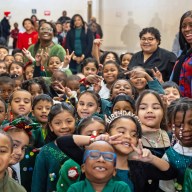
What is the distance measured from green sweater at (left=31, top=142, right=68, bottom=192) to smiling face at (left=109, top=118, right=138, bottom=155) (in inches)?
24.3

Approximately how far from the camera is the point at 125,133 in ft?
10.0

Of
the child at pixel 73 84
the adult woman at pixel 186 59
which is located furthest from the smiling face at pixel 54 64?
the adult woman at pixel 186 59

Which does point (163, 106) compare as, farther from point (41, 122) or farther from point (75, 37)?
point (75, 37)

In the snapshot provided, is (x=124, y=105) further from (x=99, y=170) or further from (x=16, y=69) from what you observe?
(x=16, y=69)

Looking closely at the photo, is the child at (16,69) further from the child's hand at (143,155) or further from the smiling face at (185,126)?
the child's hand at (143,155)

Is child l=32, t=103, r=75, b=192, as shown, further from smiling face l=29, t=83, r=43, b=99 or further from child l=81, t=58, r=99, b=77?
child l=81, t=58, r=99, b=77

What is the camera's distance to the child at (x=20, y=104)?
15.2 feet

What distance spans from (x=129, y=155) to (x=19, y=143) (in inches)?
38.2

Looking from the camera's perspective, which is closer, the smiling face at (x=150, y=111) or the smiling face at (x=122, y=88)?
the smiling face at (x=150, y=111)

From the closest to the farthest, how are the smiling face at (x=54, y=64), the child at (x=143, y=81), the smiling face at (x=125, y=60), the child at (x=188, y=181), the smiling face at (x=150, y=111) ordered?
the child at (x=188, y=181)
the smiling face at (x=150, y=111)
the child at (x=143, y=81)
the smiling face at (x=54, y=64)
the smiling face at (x=125, y=60)

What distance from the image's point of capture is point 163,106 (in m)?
3.77

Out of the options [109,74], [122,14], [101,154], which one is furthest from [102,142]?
[122,14]

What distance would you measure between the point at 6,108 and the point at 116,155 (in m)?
1.87

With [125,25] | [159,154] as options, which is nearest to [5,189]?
[159,154]
